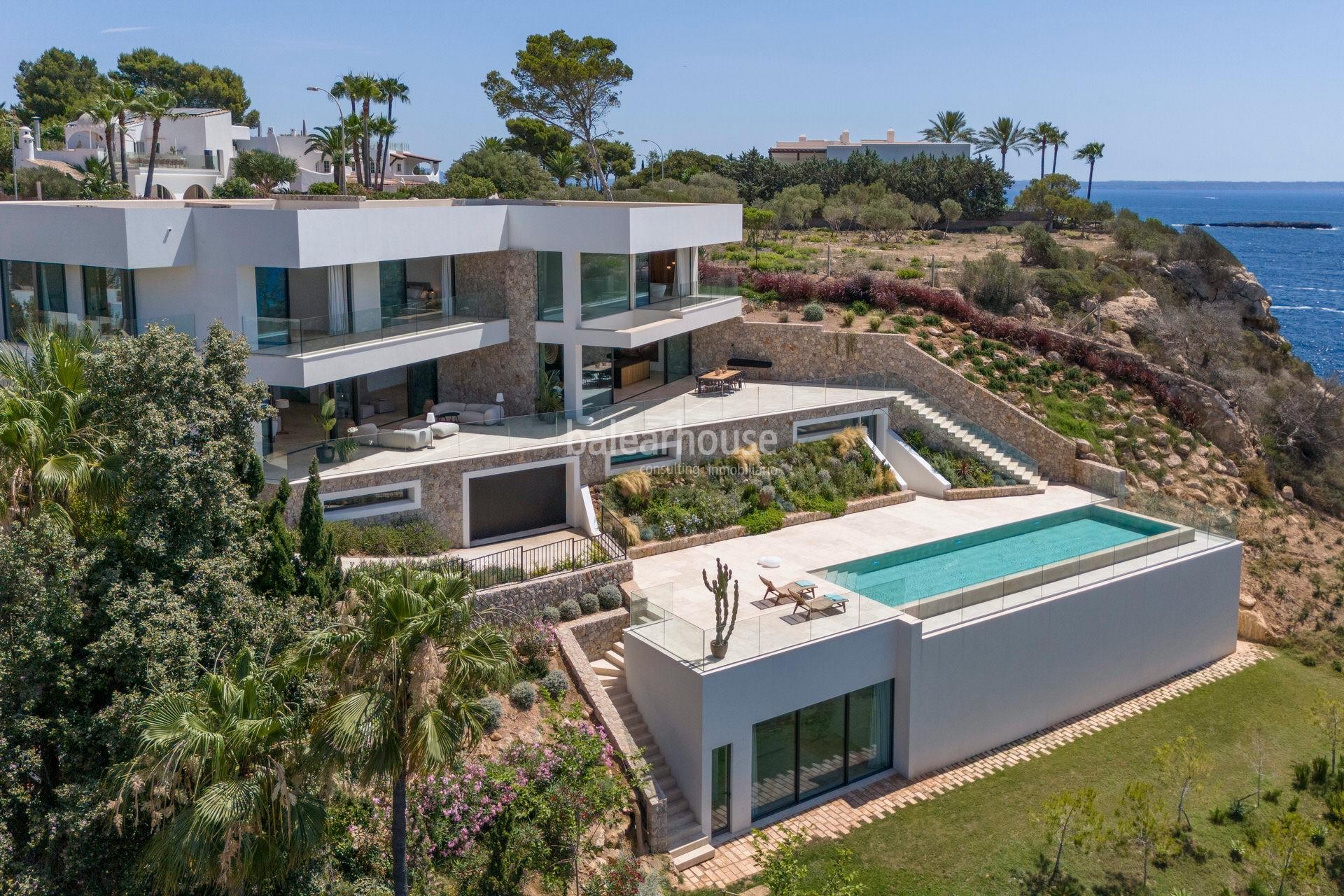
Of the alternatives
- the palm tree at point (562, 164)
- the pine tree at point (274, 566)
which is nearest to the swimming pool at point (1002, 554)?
the pine tree at point (274, 566)

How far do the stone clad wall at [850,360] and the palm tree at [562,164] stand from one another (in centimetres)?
3112

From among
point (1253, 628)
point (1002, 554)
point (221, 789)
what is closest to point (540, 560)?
point (1002, 554)

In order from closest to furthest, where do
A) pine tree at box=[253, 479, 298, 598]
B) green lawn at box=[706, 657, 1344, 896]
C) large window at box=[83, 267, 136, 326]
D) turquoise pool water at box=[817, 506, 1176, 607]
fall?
1. pine tree at box=[253, 479, 298, 598]
2. green lawn at box=[706, 657, 1344, 896]
3. turquoise pool water at box=[817, 506, 1176, 607]
4. large window at box=[83, 267, 136, 326]

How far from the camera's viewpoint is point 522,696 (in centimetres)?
1955

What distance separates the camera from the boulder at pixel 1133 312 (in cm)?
4366

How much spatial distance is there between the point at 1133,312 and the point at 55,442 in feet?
131

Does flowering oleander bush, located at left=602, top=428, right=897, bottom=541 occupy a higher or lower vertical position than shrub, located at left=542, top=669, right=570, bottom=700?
higher

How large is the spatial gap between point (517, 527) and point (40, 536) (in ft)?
38.9

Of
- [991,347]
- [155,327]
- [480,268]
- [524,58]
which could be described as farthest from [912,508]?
A: [524,58]

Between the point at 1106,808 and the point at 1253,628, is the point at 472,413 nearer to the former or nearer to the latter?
the point at 1106,808

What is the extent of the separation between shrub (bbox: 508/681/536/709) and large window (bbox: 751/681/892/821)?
3.97m

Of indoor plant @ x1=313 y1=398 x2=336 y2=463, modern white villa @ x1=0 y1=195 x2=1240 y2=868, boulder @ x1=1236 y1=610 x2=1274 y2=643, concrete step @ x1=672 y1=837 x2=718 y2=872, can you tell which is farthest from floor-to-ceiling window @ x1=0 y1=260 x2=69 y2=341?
boulder @ x1=1236 y1=610 x2=1274 y2=643

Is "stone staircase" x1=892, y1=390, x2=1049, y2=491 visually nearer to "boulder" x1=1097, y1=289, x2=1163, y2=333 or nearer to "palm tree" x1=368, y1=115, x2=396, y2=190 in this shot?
"boulder" x1=1097, y1=289, x2=1163, y2=333

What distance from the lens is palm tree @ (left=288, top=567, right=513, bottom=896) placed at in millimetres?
12906
